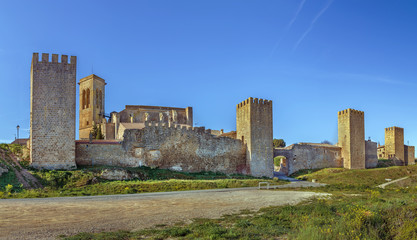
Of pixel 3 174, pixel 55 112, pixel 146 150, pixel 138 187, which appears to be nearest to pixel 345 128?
pixel 146 150

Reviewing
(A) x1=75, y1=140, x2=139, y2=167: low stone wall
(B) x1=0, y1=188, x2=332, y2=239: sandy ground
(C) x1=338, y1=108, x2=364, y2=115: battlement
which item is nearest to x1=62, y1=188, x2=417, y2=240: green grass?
(B) x1=0, y1=188, x2=332, y2=239: sandy ground

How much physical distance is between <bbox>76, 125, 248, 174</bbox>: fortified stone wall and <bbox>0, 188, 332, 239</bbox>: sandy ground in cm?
1181

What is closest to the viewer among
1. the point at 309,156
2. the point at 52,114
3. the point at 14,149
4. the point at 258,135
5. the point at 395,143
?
the point at 52,114

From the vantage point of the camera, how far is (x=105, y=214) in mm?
10109

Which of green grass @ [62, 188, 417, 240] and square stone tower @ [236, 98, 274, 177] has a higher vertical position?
square stone tower @ [236, 98, 274, 177]

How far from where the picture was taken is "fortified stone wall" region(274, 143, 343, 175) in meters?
33.9

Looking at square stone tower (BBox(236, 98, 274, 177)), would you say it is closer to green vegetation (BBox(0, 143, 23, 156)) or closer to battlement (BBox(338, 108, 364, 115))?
battlement (BBox(338, 108, 364, 115))

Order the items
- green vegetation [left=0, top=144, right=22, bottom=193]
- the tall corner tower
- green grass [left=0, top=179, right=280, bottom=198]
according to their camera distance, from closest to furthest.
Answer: green grass [left=0, top=179, right=280, bottom=198] → green vegetation [left=0, top=144, right=22, bottom=193] → the tall corner tower

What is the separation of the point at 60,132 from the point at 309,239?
19.8m

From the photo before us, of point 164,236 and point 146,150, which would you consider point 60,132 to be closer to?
point 146,150

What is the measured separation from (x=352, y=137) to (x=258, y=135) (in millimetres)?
14067

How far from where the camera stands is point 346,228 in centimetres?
723

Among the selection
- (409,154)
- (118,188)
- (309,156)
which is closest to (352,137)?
(309,156)

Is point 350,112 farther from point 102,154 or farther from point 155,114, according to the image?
point 102,154
